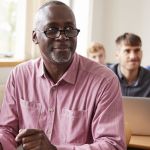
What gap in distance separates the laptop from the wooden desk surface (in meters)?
0.03

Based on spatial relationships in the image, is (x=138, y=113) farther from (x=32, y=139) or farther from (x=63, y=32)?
(x=32, y=139)

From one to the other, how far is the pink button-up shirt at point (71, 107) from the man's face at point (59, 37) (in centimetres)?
9

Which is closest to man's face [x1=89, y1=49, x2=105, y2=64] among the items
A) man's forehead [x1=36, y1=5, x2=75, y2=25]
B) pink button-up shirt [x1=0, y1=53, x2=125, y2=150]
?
pink button-up shirt [x1=0, y1=53, x2=125, y2=150]

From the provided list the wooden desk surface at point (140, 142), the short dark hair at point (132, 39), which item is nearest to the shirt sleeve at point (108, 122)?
the wooden desk surface at point (140, 142)

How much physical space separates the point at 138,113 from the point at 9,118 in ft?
2.59

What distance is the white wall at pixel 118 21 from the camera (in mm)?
3982

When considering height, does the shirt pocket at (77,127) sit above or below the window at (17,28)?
below

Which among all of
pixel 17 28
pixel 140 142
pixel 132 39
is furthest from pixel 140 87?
pixel 17 28

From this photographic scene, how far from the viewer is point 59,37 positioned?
1.41 meters

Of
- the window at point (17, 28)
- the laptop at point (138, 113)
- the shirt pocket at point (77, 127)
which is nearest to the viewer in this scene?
the shirt pocket at point (77, 127)

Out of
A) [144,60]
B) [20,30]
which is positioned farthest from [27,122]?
Answer: [144,60]

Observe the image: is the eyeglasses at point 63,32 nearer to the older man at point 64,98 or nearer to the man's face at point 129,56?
the older man at point 64,98

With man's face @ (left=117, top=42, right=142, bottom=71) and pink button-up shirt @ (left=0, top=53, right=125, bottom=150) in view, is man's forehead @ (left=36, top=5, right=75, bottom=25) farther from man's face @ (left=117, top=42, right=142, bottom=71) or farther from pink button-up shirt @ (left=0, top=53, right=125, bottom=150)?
man's face @ (left=117, top=42, right=142, bottom=71)

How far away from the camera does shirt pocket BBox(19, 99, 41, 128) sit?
1476 millimetres
